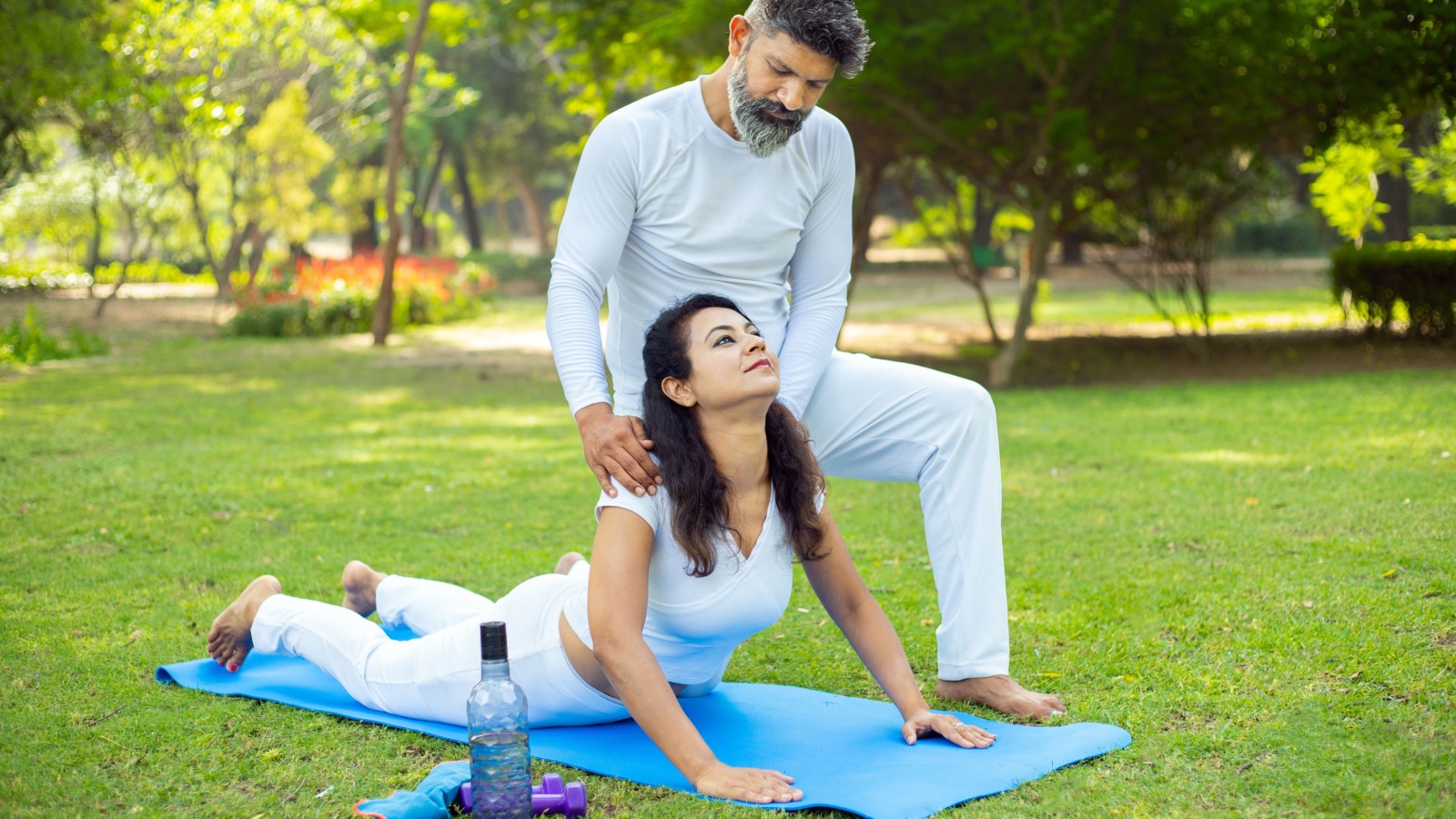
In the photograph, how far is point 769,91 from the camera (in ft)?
10.8

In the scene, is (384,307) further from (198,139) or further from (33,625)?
(33,625)

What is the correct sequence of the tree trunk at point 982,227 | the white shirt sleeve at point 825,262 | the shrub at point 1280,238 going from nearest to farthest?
1. the white shirt sleeve at point 825,262
2. the tree trunk at point 982,227
3. the shrub at point 1280,238

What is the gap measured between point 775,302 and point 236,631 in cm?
203

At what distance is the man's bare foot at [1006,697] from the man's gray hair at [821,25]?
5.86ft

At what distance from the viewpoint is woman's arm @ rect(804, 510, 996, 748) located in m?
3.30

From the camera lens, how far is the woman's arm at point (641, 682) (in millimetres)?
2852

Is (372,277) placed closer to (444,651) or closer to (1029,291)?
(1029,291)

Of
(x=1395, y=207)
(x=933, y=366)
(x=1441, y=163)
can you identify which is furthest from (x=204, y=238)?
(x=1395, y=207)

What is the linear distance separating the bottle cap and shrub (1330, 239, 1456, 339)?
12.4 m

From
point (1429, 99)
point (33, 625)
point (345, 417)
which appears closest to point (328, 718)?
point (33, 625)

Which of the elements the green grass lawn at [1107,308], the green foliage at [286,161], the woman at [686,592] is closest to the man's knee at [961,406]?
the woman at [686,592]

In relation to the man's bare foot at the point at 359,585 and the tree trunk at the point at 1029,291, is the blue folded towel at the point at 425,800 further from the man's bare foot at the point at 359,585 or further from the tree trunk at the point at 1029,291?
the tree trunk at the point at 1029,291

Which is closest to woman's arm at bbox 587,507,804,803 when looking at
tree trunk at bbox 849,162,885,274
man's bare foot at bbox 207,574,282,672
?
man's bare foot at bbox 207,574,282,672

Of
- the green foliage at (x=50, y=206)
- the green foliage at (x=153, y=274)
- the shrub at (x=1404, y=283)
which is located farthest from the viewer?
the green foliage at (x=153, y=274)
